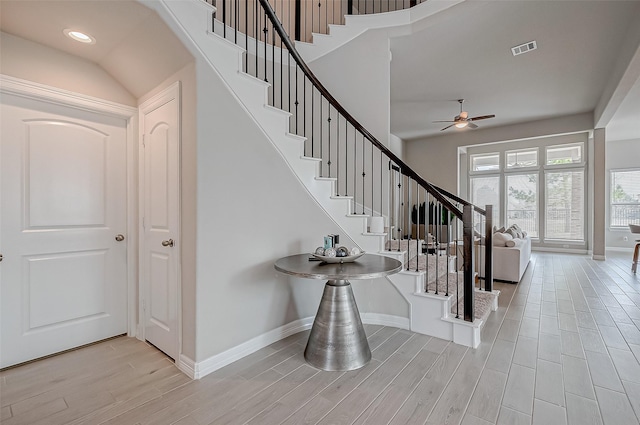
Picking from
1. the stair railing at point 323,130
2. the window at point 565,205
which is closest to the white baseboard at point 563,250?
→ the window at point 565,205

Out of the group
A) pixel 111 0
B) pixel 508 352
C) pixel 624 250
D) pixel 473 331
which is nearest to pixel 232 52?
pixel 111 0

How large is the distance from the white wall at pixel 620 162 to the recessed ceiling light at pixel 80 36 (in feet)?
35.1

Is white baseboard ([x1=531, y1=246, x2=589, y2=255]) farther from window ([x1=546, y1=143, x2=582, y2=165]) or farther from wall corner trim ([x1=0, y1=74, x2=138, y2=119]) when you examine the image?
wall corner trim ([x1=0, y1=74, x2=138, y2=119])

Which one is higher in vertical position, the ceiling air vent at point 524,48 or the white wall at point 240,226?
the ceiling air vent at point 524,48

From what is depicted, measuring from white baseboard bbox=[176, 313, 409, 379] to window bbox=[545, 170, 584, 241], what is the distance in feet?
24.0

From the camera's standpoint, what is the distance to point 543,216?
790 centimetres

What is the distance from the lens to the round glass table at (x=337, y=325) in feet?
6.86

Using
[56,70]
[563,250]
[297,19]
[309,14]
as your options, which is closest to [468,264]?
[56,70]

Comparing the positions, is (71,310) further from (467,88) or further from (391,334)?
(467,88)

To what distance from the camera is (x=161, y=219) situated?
2.36 m

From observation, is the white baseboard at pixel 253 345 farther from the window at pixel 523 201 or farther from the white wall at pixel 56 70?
the window at pixel 523 201

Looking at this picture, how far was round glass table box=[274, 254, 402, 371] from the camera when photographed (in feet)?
6.86

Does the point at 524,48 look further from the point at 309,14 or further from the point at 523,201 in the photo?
the point at 523,201

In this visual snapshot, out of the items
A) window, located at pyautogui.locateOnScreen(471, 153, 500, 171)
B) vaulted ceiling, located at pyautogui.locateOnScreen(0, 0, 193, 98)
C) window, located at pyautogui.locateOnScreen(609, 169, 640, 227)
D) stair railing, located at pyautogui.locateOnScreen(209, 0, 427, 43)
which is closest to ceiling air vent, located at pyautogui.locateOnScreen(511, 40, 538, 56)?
stair railing, located at pyautogui.locateOnScreen(209, 0, 427, 43)
